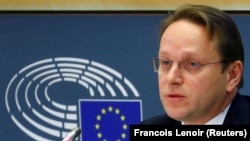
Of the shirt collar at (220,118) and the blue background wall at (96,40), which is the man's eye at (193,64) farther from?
the blue background wall at (96,40)

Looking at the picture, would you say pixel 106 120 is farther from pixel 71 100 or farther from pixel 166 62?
pixel 166 62

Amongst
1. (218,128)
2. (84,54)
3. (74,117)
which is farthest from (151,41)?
(218,128)

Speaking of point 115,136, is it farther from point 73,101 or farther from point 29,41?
point 29,41

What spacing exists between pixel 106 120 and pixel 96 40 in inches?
14.8

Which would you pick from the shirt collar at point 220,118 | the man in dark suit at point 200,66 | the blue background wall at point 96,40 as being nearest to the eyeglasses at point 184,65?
the man in dark suit at point 200,66

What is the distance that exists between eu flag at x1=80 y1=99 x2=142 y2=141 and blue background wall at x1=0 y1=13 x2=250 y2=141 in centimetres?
5

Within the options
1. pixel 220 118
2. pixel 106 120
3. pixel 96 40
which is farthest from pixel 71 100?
pixel 220 118

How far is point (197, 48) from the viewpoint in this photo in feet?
4.36

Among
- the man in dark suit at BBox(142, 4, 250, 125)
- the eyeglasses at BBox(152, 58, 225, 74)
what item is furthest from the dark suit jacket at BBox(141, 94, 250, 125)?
the eyeglasses at BBox(152, 58, 225, 74)

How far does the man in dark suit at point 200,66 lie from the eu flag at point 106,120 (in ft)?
4.41

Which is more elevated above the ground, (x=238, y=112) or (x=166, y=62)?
(x=166, y=62)

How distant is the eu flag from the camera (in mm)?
2730

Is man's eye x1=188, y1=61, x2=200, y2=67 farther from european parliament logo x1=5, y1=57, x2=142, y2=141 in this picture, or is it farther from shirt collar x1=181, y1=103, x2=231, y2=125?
european parliament logo x1=5, y1=57, x2=142, y2=141

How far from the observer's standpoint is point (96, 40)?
2.75 m
